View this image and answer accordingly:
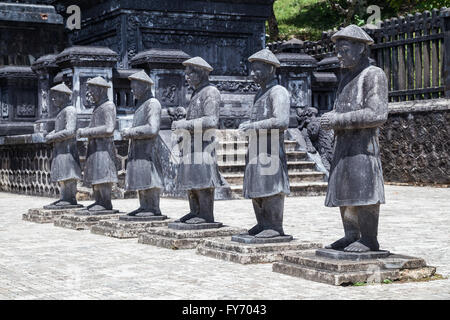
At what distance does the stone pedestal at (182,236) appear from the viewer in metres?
9.30

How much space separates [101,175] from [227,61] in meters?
10.2

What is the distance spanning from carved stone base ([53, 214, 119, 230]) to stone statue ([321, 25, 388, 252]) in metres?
4.91

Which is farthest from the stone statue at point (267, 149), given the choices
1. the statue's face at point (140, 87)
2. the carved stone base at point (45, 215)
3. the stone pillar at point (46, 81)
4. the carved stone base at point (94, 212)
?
the stone pillar at point (46, 81)

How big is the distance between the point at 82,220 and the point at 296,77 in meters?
7.89

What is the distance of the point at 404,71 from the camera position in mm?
18625

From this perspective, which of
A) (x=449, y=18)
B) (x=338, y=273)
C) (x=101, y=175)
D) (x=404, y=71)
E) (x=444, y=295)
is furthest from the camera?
(x=404, y=71)

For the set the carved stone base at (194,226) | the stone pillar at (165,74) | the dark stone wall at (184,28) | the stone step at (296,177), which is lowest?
the carved stone base at (194,226)

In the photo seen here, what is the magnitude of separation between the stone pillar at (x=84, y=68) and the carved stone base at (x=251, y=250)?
790 centimetres

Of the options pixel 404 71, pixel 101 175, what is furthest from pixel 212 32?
pixel 101 175

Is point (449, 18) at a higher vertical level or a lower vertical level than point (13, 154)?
higher

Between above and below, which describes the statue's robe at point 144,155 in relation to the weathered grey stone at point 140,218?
above

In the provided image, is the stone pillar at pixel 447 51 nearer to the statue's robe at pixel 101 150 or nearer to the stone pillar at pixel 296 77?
the stone pillar at pixel 296 77

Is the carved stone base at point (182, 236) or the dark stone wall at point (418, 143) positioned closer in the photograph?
the carved stone base at point (182, 236)

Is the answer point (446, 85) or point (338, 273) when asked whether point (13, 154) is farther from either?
point (338, 273)
